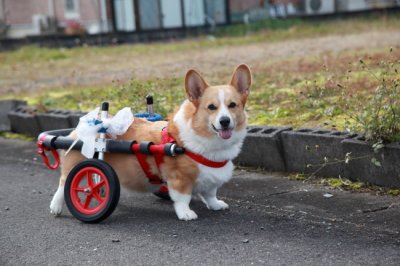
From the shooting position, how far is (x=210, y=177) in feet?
16.3

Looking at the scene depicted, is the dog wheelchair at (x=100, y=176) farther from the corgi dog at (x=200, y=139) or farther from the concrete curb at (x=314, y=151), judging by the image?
the concrete curb at (x=314, y=151)

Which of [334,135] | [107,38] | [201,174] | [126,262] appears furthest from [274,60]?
[107,38]

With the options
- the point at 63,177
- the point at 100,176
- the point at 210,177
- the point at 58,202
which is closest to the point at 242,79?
the point at 210,177

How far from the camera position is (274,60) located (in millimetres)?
13219

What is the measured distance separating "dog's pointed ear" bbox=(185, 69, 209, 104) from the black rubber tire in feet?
2.50

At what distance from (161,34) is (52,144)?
61.9ft

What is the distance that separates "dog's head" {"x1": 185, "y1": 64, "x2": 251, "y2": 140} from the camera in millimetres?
4754

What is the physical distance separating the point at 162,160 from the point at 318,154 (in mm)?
1472

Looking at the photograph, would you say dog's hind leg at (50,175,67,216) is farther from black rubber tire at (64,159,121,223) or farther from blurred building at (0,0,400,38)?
blurred building at (0,0,400,38)

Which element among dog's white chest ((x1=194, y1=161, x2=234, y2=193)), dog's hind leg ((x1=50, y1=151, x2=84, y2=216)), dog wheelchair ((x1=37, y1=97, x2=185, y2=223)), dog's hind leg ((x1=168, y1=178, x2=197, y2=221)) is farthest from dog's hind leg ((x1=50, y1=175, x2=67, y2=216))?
dog's white chest ((x1=194, y1=161, x2=234, y2=193))

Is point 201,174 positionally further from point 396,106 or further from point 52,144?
point 396,106

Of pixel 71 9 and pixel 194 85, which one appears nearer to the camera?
pixel 194 85

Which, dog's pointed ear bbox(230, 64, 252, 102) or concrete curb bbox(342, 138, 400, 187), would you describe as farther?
concrete curb bbox(342, 138, 400, 187)

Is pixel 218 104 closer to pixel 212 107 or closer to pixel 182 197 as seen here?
pixel 212 107
